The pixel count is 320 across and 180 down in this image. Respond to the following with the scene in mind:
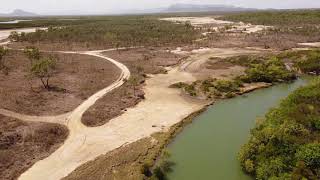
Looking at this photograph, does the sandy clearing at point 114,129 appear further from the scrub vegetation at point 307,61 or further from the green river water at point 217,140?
the scrub vegetation at point 307,61

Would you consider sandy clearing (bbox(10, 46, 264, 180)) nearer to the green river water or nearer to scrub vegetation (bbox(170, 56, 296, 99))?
scrub vegetation (bbox(170, 56, 296, 99))

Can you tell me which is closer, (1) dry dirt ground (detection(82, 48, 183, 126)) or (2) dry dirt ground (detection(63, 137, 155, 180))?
(2) dry dirt ground (detection(63, 137, 155, 180))

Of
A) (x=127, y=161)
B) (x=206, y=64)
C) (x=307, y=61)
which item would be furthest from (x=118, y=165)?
(x=307, y=61)

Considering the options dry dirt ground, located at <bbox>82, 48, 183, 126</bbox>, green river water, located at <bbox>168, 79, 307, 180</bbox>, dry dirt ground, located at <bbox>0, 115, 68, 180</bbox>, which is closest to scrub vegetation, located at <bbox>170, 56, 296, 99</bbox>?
green river water, located at <bbox>168, 79, 307, 180</bbox>

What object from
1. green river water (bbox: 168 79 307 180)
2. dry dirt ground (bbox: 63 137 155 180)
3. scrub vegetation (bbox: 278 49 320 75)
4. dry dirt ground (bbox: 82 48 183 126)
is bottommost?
dry dirt ground (bbox: 63 137 155 180)

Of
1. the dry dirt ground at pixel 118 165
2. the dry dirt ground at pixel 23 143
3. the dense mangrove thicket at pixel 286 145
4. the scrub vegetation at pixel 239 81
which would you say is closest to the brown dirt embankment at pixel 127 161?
the dry dirt ground at pixel 118 165

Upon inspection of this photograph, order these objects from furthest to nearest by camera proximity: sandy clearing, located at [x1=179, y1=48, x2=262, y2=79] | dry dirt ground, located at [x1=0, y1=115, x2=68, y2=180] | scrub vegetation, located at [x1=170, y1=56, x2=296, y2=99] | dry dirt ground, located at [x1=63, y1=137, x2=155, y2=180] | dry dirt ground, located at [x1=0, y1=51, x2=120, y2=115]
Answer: sandy clearing, located at [x1=179, y1=48, x2=262, y2=79]
scrub vegetation, located at [x1=170, y1=56, x2=296, y2=99]
dry dirt ground, located at [x1=0, y1=51, x2=120, y2=115]
dry dirt ground, located at [x1=0, y1=115, x2=68, y2=180]
dry dirt ground, located at [x1=63, y1=137, x2=155, y2=180]
